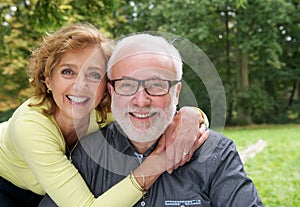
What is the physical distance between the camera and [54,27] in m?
3.87

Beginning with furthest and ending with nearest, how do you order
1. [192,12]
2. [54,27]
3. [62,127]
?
[192,12] → [54,27] → [62,127]

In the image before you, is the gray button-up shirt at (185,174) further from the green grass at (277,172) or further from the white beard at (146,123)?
the green grass at (277,172)

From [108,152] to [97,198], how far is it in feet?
0.74

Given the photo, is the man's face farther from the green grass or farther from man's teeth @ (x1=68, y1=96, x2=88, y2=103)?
the green grass

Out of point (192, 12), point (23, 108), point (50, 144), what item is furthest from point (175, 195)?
point (192, 12)

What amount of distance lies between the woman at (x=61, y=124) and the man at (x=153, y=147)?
7 centimetres

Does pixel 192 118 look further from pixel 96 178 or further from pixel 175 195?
pixel 96 178

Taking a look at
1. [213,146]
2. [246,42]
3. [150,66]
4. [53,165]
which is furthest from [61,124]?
[246,42]

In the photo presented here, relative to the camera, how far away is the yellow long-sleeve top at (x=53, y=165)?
1.56 m

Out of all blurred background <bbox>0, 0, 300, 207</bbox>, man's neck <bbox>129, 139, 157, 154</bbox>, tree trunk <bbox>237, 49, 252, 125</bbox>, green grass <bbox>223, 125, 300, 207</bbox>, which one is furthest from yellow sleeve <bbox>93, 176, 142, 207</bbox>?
tree trunk <bbox>237, 49, 252, 125</bbox>

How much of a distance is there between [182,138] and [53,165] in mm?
479

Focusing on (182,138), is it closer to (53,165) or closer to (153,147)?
(153,147)

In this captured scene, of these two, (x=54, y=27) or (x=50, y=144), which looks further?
(x=54, y=27)

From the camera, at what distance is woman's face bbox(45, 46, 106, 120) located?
1.71 m
